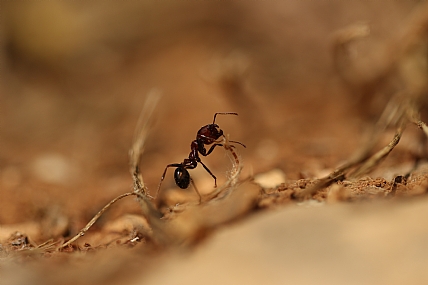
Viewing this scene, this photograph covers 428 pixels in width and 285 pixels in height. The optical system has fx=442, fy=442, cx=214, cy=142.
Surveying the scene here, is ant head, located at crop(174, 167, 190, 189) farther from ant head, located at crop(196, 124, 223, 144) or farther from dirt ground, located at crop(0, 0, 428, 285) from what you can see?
ant head, located at crop(196, 124, 223, 144)

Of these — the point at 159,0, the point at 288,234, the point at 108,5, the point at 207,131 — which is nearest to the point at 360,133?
the point at 207,131

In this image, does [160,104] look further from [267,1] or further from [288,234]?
[288,234]

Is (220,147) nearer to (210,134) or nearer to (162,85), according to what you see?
(210,134)

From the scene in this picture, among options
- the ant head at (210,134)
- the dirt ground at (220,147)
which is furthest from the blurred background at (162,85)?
the ant head at (210,134)

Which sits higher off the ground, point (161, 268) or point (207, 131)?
point (207, 131)

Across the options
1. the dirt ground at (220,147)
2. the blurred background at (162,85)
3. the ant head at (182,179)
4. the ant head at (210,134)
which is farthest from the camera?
the blurred background at (162,85)

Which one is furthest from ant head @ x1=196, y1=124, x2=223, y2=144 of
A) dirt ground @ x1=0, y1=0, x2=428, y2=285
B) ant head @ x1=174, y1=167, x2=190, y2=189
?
ant head @ x1=174, y1=167, x2=190, y2=189

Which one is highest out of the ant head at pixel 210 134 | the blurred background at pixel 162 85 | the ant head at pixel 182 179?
the blurred background at pixel 162 85

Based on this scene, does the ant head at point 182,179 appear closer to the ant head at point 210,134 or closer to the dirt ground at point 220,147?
the dirt ground at point 220,147
